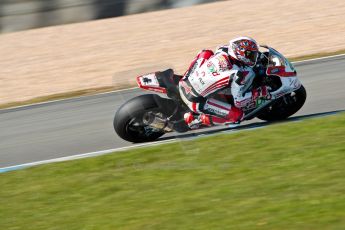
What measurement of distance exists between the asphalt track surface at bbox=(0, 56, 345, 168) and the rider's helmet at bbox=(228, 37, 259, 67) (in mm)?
1231

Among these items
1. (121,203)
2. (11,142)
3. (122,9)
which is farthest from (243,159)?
(122,9)

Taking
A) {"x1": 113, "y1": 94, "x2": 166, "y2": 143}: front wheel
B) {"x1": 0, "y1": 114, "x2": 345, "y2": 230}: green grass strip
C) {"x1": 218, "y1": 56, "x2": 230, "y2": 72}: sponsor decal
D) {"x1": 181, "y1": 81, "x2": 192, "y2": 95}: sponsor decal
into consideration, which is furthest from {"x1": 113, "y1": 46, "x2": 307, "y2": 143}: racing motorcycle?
{"x1": 0, "y1": 114, "x2": 345, "y2": 230}: green grass strip

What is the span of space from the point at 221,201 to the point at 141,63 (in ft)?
36.0

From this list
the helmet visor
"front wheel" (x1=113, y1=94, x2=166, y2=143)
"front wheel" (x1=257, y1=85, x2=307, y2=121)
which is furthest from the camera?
"front wheel" (x1=257, y1=85, x2=307, y2=121)

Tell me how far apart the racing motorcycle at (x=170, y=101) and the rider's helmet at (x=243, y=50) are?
260 mm

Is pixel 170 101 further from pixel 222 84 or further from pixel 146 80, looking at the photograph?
pixel 222 84

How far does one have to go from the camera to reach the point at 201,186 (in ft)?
26.8

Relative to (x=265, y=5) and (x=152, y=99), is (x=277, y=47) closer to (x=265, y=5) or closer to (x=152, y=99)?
(x=265, y=5)

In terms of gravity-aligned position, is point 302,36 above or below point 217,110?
below

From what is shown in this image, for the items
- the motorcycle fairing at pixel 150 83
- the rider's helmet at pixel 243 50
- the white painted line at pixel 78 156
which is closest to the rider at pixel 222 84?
the rider's helmet at pixel 243 50

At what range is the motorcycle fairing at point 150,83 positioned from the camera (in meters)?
10.7

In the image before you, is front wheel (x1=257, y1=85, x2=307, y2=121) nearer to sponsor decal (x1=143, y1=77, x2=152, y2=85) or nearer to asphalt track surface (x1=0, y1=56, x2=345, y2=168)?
asphalt track surface (x1=0, y1=56, x2=345, y2=168)

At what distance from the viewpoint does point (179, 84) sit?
35.5ft

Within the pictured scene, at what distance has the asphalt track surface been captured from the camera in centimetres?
1137
